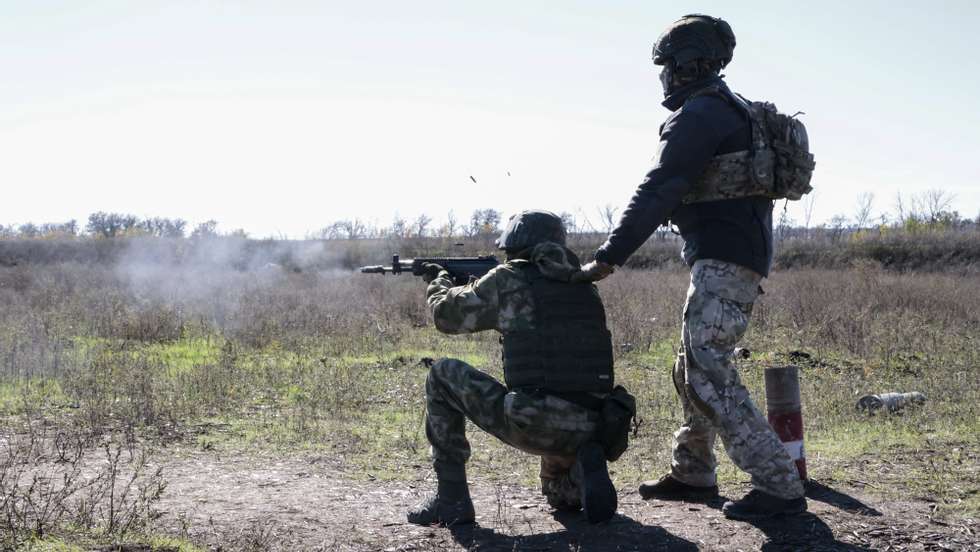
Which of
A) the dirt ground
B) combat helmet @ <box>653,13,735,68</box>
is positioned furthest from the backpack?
the dirt ground

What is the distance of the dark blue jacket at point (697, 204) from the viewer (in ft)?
14.0

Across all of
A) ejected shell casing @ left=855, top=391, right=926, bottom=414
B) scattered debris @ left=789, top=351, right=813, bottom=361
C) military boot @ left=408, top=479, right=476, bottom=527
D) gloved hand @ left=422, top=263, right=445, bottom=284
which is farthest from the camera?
scattered debris @ left=789, top=351, right=813, bottom=361

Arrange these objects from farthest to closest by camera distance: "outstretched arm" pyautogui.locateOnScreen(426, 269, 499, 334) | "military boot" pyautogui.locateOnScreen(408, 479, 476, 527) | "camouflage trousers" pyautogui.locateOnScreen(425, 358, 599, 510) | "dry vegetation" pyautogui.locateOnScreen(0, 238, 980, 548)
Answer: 1. "dry vegetation" pyautogui.locateOnScreen(0, 238, 980, 548)
2. "military boot" pyautogui.locateOnScreen(408, 479, 476, 527)
3. "outstretched arm" pyautogui.locateOnScreen(426, 269, 499, 334)
4. "camouflage trousers" pyautogui.locateOnScreen(425, 358, 599, 510)

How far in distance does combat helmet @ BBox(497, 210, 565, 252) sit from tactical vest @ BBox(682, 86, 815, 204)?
0.71 metres

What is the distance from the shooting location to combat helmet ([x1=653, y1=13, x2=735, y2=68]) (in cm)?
449

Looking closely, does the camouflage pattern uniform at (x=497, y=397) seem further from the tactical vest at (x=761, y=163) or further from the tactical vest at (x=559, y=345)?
the tactical vest at (x=761, y=163)

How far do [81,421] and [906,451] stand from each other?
6.61 m

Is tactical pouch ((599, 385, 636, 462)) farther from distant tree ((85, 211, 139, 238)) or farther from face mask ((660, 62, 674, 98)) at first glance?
distant tree ((85, 211, 139, 238))

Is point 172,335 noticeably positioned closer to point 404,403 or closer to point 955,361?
point 404,403

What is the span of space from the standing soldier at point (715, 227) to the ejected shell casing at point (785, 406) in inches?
35.4

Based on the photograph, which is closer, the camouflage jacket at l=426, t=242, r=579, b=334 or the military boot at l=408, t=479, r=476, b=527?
the camouflage jacket at l=426, t=242, r=579, b=334

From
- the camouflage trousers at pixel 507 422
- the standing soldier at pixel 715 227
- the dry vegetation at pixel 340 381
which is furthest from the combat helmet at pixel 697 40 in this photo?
the dry vegetation at pixel 340 381

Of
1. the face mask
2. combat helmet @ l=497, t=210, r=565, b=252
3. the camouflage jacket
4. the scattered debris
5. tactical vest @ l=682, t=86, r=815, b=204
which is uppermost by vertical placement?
the face mask

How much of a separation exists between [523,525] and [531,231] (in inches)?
61.2
